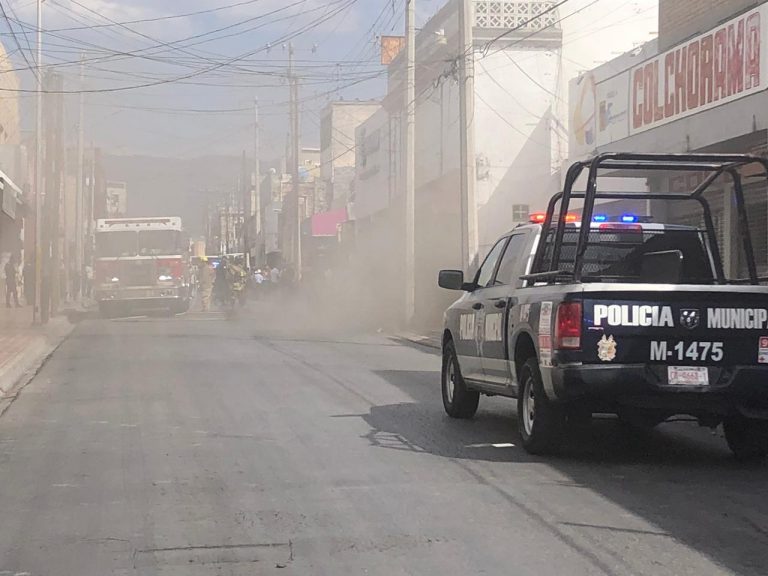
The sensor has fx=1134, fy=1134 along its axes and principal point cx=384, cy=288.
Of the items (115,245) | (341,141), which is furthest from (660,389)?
(341,141)

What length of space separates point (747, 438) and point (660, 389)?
3.92ft

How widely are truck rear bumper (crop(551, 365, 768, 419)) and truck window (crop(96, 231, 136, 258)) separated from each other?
29.2m

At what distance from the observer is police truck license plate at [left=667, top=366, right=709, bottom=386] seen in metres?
8.21

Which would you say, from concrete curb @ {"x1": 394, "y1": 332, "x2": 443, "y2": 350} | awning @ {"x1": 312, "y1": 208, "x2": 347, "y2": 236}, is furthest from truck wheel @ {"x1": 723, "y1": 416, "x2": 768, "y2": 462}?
awning @ {"x1": 312, "y1": 208, "x2": 347, "y2": 236}

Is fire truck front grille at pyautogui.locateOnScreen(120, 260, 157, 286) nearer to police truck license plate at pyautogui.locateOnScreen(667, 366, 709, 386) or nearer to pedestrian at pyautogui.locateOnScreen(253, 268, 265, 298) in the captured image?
pedestrian at pyautogui.locateOnScreen(253, 268, 265, 298)

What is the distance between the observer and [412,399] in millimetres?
13102

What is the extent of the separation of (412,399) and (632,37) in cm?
2773

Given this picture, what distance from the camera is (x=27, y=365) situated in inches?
710

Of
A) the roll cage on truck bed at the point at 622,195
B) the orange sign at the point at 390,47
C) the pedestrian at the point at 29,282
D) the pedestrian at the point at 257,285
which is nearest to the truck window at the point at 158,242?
the pedestrian at the point at 29,282

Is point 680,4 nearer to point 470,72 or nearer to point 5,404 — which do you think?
point 470,72

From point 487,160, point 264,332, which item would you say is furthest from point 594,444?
point 487,160

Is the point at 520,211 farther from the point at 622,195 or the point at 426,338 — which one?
the point at 622,195

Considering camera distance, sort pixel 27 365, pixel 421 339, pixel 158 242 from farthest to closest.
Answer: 1. pixel 158 242
2. pixel 421 339
3. pixel 27 365

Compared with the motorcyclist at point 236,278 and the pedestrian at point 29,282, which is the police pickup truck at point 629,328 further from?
the pedestrian at point 29,282
